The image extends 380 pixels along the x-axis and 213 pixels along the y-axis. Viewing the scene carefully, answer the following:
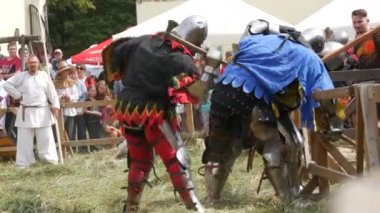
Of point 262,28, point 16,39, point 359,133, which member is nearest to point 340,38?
point 262,28

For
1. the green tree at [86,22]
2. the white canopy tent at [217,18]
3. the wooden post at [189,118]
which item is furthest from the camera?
the green tree at [86,22]

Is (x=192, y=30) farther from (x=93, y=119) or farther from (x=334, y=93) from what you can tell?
(x=93, y=119)

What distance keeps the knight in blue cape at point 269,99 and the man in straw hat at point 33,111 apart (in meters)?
4.26

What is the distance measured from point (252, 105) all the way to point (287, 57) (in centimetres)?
43

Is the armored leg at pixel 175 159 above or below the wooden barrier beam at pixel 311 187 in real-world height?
above

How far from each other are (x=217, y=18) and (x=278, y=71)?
6.98 metres

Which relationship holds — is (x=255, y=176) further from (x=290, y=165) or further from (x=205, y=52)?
(x=205, y=52)

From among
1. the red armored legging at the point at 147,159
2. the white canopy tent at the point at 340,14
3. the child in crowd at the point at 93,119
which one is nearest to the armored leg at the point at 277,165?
the red armored legging at the point at 147,159

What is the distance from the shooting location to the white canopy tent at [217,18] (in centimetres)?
1176

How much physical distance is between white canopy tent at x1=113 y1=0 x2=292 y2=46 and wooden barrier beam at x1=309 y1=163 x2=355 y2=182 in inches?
A: 247

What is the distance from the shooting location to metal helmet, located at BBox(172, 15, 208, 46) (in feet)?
18.3

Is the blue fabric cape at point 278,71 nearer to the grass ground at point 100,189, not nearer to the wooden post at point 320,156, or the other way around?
the wooden post at point 320,156

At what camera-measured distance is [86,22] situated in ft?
93.4

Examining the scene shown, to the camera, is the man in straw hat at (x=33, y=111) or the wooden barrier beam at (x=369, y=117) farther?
the man in straw hat at (x=33, y=111)
